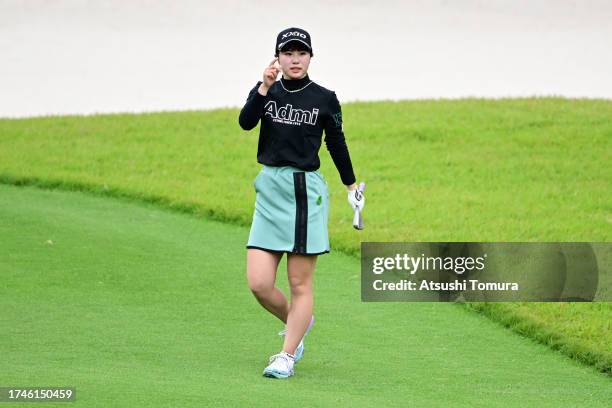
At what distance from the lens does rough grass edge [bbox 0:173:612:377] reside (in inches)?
322

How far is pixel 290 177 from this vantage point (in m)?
7.10

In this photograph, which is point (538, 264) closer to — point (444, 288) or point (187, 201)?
point (444, 288)

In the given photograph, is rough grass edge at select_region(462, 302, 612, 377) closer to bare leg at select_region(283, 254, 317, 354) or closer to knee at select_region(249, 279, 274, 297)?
bare leg at select_region(283, 254, 317, 354)

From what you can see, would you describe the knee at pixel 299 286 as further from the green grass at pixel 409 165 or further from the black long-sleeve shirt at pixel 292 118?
the green grass at pixel 409 165

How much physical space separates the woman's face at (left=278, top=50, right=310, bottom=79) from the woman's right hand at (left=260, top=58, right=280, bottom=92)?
5cm

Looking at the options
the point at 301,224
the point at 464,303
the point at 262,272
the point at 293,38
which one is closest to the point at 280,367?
the point at 262,272

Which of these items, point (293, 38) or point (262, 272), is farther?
point (262, 272)

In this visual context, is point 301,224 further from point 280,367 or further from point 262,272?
point 280,367

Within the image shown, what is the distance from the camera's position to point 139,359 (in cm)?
743

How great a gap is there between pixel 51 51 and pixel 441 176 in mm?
10258

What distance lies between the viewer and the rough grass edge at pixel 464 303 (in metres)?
8.18

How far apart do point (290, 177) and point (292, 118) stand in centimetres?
31

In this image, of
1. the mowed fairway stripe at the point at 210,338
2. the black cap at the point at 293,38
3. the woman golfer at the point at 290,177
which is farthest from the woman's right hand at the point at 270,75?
the mowed fairway stripe at the point at 210,338

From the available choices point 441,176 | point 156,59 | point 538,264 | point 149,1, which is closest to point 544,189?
point 441,176
